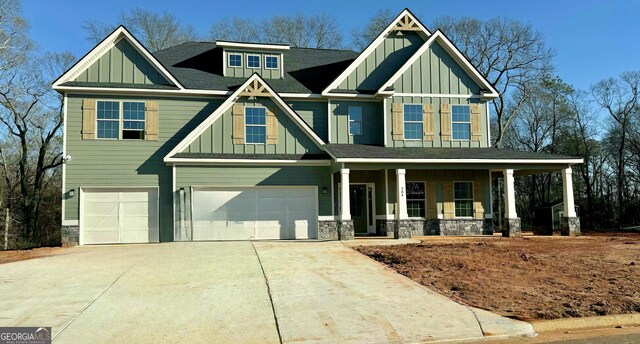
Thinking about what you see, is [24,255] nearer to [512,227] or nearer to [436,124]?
[436,124]

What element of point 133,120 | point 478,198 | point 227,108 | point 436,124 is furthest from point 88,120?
point 478,198

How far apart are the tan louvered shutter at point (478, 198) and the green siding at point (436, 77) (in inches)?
147

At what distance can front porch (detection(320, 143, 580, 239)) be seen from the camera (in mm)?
17484

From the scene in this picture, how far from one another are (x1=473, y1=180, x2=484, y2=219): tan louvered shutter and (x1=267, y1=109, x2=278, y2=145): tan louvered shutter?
26.5ft

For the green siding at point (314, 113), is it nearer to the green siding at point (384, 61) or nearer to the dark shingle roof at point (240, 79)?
the dark shingle roof at point (240, 79)

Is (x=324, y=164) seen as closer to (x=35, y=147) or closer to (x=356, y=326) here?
(x=356, y=326)

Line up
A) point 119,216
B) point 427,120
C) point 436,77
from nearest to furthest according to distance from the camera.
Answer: point 119,216 → point 427,120 → point 436,77

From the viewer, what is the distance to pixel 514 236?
57.2ft

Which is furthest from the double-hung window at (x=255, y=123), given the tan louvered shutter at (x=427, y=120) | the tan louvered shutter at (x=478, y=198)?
the tan louvered shutter at (x=478, y=198)

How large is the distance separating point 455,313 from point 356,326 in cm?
162

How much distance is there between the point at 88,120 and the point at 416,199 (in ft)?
40.9

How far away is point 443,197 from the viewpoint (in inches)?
736

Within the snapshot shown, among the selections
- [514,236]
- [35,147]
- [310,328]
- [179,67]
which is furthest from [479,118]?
[35,147]

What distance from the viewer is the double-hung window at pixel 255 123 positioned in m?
17.7
